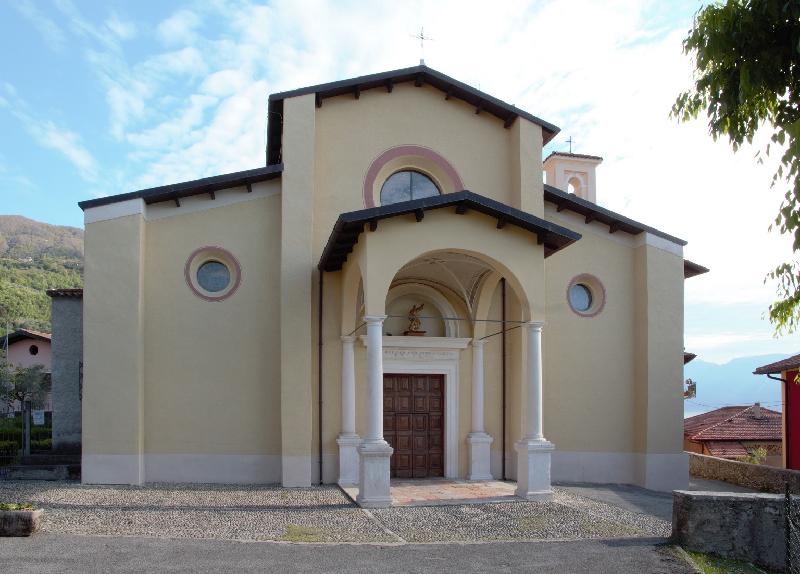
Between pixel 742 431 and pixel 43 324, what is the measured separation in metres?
44.0

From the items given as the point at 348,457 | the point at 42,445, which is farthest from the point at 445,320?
the point at 42,445

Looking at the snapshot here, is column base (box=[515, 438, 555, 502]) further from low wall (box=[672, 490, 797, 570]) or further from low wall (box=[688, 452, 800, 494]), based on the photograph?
low wall (box=[688, 452, 800, 494])

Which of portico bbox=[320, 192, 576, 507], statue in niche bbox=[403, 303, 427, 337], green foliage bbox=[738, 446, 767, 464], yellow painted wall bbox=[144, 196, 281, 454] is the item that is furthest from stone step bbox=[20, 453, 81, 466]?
green foliage bbox=[738, 446, 767, 464]

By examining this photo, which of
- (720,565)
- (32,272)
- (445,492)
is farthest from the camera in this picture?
(32,272)

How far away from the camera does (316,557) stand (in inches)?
318

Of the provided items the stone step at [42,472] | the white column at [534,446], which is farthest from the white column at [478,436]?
the stone step at [42,472]

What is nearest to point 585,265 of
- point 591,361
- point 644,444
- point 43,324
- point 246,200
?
point 591,361

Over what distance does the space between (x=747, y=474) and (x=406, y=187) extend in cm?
1030

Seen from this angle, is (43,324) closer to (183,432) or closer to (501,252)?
(183,432)

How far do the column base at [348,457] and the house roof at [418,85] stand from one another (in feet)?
21.3

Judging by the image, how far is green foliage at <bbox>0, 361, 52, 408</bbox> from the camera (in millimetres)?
24422

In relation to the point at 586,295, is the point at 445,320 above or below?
below

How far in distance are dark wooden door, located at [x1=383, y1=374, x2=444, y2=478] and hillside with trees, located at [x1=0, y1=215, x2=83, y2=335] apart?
38.9m

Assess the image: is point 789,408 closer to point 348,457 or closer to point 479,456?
point 479,456
